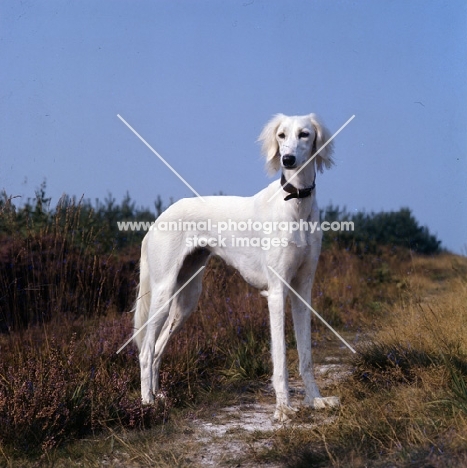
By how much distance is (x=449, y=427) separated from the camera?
10.5ft

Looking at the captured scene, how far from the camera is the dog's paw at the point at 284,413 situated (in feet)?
13.0

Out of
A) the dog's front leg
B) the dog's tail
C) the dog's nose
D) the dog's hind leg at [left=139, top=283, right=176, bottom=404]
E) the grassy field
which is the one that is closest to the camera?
the grassy field

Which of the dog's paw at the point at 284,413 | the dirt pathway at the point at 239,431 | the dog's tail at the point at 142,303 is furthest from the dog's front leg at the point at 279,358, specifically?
the dog's tail at the point at 142,303

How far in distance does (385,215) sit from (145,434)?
1100 centimetres

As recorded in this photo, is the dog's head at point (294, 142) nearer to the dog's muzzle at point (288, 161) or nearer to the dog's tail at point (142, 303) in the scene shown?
the dog's muzzle at point (288, 161)

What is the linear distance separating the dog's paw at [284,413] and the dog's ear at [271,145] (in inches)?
60.7

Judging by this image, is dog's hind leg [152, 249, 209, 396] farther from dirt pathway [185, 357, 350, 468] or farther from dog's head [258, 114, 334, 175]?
dog's head [258, 114, 334, 175]

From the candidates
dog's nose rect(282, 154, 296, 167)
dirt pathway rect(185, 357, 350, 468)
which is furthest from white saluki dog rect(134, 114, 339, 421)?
dirt pathway rect(185, 357, 350, 468)

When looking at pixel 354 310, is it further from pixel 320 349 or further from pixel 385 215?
pixel 385 215

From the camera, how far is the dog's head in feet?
13.1

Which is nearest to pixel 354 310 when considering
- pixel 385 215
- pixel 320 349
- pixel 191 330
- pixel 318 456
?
pixel 320 349

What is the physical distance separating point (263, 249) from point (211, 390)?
46.7 inches

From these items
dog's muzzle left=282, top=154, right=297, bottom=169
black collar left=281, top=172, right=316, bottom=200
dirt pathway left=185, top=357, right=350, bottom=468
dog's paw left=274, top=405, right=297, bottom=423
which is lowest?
dirt pathway left=185, top=357, right=350, bottom=468

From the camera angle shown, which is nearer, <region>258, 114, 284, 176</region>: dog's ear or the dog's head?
the dog's head
